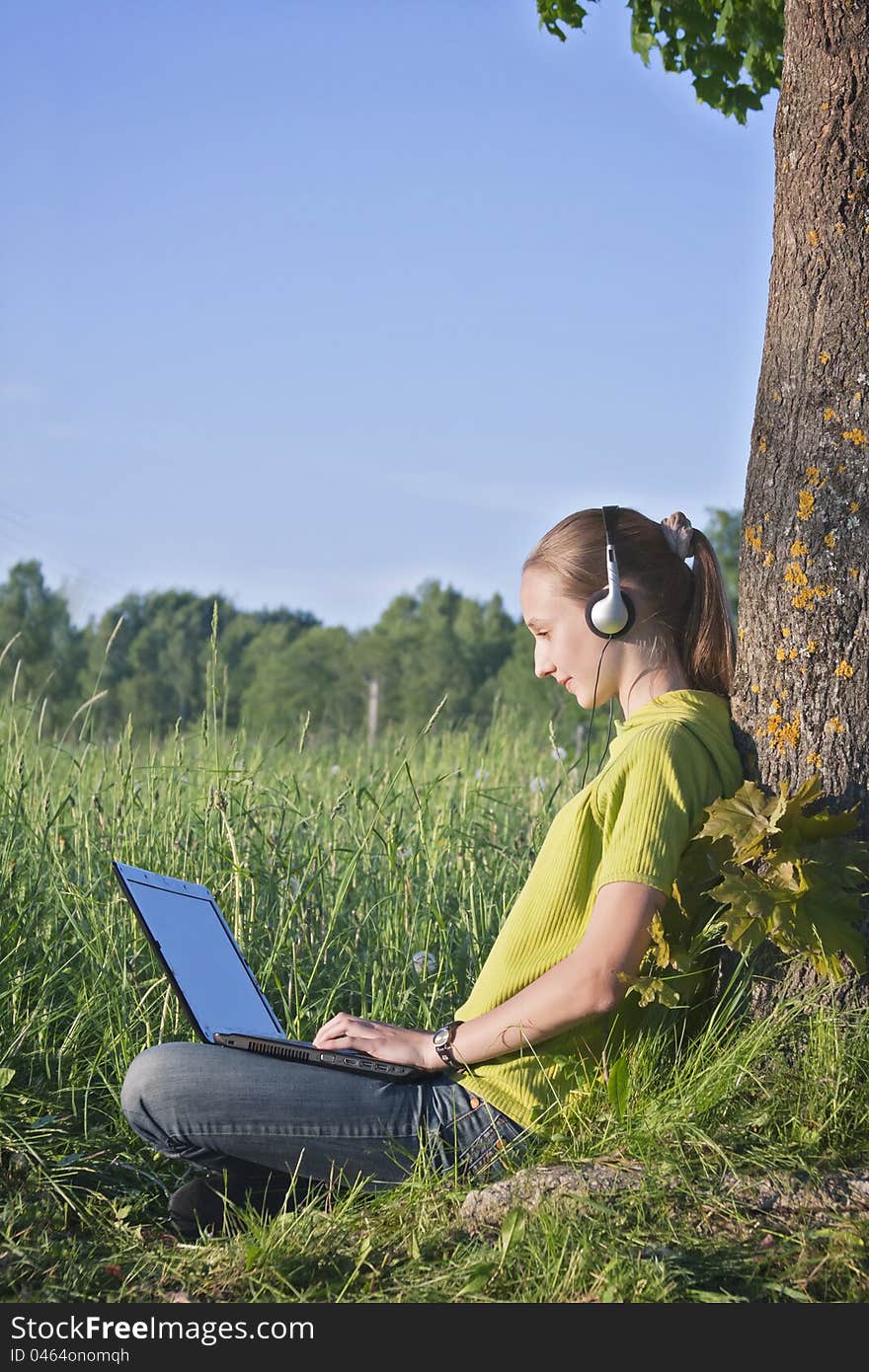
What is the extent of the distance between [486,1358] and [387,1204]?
474mm

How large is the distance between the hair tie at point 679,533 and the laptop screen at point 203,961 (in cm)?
124

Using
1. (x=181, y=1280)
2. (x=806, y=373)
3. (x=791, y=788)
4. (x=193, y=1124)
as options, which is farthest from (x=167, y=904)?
(x=806, y=373)

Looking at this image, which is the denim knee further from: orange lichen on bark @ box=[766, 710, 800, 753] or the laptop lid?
orange lichen on bark @ box=[766, 710, 800, 753]

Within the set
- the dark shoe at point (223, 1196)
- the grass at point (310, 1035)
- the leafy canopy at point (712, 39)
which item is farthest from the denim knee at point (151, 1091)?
the leafy canopy at point (712, 39)

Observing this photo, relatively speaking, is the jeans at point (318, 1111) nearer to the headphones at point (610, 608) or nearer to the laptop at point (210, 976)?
the laptop at point (210, 976)

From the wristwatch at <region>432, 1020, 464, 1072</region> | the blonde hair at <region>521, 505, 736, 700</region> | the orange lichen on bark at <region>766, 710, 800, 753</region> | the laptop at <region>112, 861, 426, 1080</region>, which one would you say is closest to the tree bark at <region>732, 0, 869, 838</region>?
the orange lichen on bark at <region>766, 710, 800, 753</region>

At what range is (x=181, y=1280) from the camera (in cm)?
228

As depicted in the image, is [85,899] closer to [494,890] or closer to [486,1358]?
[494,890]

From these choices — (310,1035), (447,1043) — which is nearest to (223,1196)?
(447,1043)

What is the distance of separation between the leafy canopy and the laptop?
3.06 m

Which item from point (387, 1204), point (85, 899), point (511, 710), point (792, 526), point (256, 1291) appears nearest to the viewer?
point (256, 1291)

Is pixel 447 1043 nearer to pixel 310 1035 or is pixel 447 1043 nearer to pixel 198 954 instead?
pixel 198 954

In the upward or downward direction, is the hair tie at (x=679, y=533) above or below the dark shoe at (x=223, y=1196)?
above

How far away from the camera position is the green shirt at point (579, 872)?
87.7 inches
